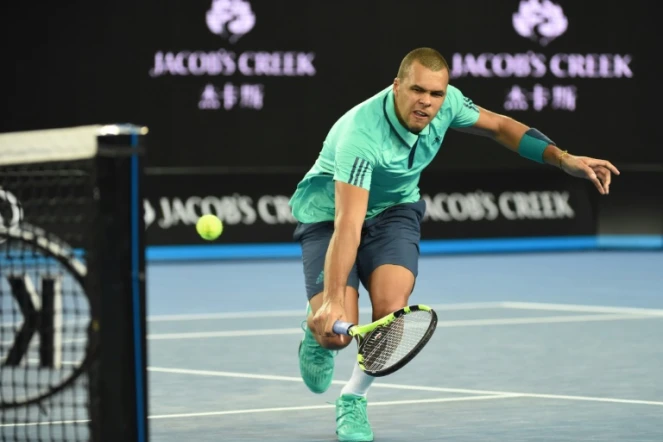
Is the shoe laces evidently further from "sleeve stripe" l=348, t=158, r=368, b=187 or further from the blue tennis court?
"sleeve stripe" l=348, t=158, r=368, b=187

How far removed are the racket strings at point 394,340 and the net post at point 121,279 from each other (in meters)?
1.18

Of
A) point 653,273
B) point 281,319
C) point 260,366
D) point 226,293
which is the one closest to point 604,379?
point 260,366

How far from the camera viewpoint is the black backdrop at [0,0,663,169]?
42.2 ft

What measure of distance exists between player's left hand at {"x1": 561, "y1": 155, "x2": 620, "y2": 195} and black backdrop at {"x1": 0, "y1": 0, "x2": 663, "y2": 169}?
28.2ft

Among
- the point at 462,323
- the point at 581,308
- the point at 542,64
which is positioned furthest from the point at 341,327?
the point at 542,64

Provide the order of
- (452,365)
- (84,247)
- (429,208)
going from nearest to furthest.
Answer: (84,247) < (452,365) < (429,208)

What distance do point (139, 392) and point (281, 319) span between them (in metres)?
5.57

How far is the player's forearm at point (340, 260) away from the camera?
14.3 feet

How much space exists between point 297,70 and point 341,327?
949cm

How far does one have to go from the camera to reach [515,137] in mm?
5195

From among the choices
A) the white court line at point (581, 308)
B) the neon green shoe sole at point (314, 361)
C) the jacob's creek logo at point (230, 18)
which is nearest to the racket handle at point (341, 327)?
the neon green shoe sole at point (314, 361)

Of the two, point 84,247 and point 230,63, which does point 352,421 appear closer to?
point 84,247

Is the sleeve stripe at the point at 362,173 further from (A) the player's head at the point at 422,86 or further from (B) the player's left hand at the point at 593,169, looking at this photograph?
(B) the player's left hand at the point at 593,169

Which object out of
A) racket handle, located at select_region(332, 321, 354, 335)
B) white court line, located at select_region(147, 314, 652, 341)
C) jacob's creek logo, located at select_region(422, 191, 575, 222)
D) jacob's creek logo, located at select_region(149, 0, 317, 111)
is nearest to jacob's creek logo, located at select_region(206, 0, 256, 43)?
jacob's creek logo, located at select_region(149, 0, 317, 111)
